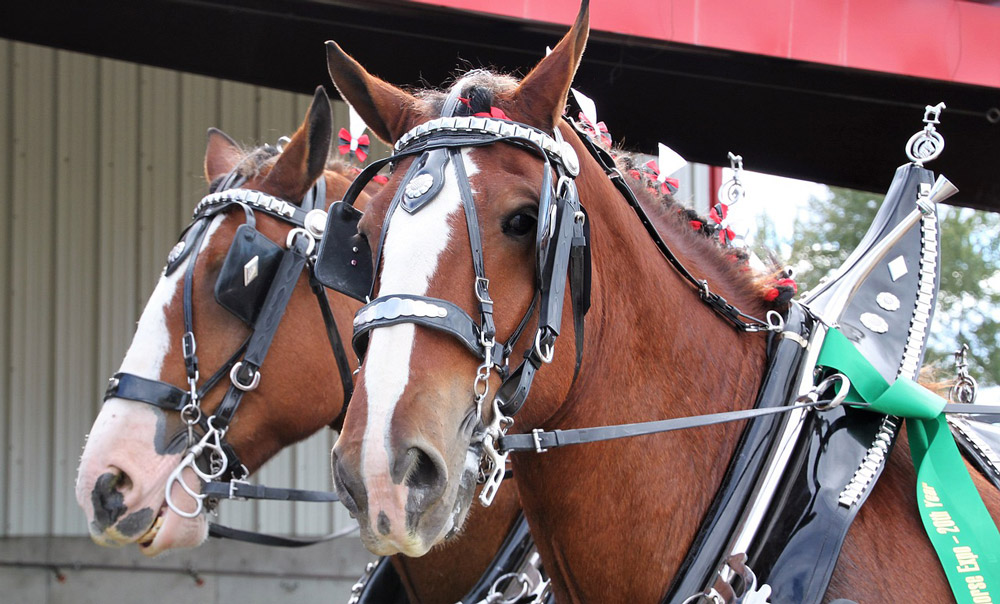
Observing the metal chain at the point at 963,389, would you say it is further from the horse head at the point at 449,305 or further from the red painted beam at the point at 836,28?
the red painted beam at the point at 836,28

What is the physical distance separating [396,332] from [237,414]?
1332mm

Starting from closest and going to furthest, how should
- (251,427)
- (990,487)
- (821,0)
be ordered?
(990,487) → (251,427) → (821,0)

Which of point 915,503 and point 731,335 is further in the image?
point 731,335

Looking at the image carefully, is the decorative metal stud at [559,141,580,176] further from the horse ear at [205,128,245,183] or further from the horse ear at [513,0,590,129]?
the horse ear at [205,128,245,183]

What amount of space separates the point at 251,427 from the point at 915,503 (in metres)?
1.77

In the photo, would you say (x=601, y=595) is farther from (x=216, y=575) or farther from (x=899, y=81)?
(x=216, y=575)

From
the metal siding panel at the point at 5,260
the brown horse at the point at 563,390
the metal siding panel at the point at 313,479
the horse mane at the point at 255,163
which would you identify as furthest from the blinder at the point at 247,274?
the metal siding panel at the point at 5,260

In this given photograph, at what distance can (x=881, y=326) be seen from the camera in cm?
194

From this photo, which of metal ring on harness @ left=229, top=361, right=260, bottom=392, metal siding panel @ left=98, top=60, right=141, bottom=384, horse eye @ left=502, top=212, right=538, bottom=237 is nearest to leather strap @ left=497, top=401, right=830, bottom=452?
horse eye @ left=502, top=212, right=538, bottom=237

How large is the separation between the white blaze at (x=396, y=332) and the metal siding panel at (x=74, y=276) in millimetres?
5144

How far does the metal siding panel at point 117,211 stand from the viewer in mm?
5957

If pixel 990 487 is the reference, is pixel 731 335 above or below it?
above

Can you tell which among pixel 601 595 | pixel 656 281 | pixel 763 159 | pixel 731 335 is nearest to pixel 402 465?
pixel 601 595

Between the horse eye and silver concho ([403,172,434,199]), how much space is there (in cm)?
15
